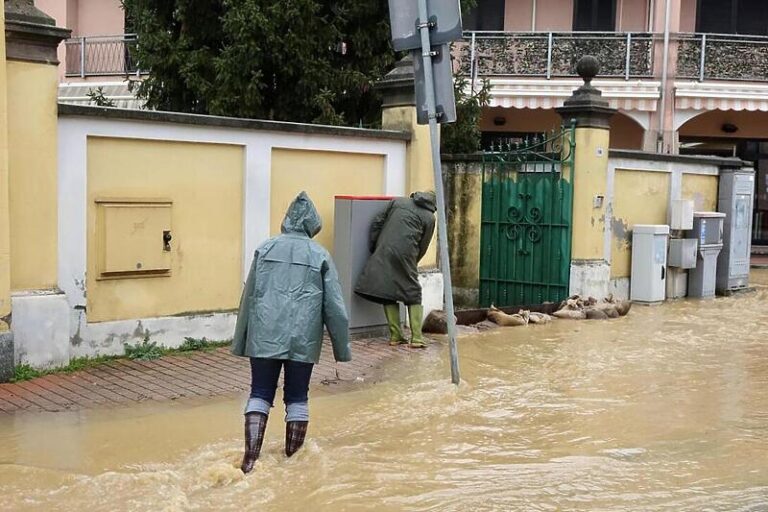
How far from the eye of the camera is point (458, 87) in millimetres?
12500

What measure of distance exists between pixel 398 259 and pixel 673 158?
21.0 feet

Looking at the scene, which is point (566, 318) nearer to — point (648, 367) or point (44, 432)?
point (648, 367)

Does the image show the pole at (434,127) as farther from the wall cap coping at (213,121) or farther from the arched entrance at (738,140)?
the arched entrance at (738,140)

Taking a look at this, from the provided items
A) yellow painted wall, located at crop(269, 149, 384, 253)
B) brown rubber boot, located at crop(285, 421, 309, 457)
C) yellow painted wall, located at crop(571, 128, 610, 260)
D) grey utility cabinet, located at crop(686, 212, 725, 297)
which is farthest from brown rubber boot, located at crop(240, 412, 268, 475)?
grey utility cabinet, located at crop(686, 212, 725, 297)

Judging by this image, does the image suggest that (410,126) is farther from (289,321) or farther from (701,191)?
(701,191)

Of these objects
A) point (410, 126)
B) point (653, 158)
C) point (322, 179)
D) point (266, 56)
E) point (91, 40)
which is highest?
point (91, 40)

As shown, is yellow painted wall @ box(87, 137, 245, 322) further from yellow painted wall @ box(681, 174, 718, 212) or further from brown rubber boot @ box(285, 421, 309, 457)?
yellow painted wall @ box(681, 174, 718, 212)

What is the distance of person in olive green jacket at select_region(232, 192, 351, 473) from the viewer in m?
5.34

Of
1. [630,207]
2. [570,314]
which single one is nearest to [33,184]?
[570,314]

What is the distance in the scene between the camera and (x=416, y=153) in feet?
34.1

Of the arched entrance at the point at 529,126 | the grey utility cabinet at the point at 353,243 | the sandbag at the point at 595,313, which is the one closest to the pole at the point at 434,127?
the grey utility cabinet at the point at 353,243

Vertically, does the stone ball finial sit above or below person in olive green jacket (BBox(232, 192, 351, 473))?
above

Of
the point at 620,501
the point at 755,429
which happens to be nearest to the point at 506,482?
the point at 620,501

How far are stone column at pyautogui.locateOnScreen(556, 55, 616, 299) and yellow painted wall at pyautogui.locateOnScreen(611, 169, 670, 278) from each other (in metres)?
0.79
